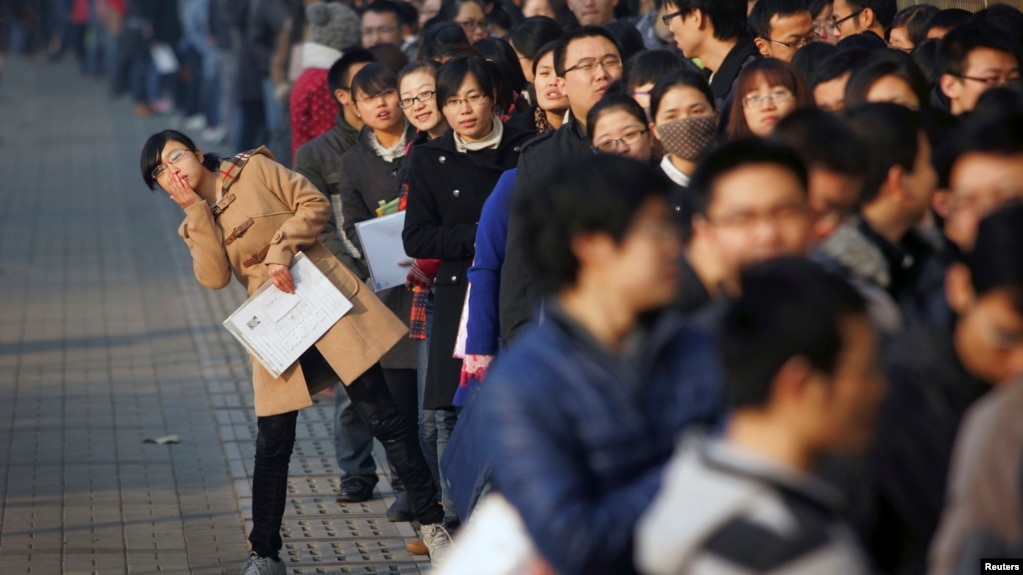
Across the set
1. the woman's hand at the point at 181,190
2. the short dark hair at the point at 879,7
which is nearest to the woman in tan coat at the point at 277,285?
the woman's hand at the point at 181,190

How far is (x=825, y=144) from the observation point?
3.69m

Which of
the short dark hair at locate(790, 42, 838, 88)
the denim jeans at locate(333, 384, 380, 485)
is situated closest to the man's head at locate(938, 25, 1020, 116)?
the short dark hair at locate(790, 42, 838, 88)

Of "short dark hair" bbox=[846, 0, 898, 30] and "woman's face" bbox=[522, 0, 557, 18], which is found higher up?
"short dark hair" bbox=[846, 0, 898, 30]

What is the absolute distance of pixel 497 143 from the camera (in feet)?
21.7

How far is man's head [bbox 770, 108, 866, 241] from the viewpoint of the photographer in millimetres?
3660

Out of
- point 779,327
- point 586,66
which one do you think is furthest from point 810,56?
point 779,327

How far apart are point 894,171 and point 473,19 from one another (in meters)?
6.41

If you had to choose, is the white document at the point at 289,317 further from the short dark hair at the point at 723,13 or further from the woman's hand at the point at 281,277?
the short dark hair at the point at 723,13

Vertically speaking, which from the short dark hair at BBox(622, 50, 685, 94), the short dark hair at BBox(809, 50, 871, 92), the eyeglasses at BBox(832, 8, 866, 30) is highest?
the short dark hair at BBox(809, 50, 871, 92)

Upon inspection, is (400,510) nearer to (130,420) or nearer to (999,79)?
(130,420)

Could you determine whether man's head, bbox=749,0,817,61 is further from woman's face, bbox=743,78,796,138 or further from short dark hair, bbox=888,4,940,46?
woman's face, bbox=743,78,796,138

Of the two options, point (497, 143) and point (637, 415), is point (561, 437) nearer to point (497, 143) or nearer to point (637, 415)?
point (637, 415)

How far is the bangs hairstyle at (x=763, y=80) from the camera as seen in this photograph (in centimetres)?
525

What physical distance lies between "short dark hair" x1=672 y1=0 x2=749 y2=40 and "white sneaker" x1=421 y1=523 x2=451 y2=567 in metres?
2.52
